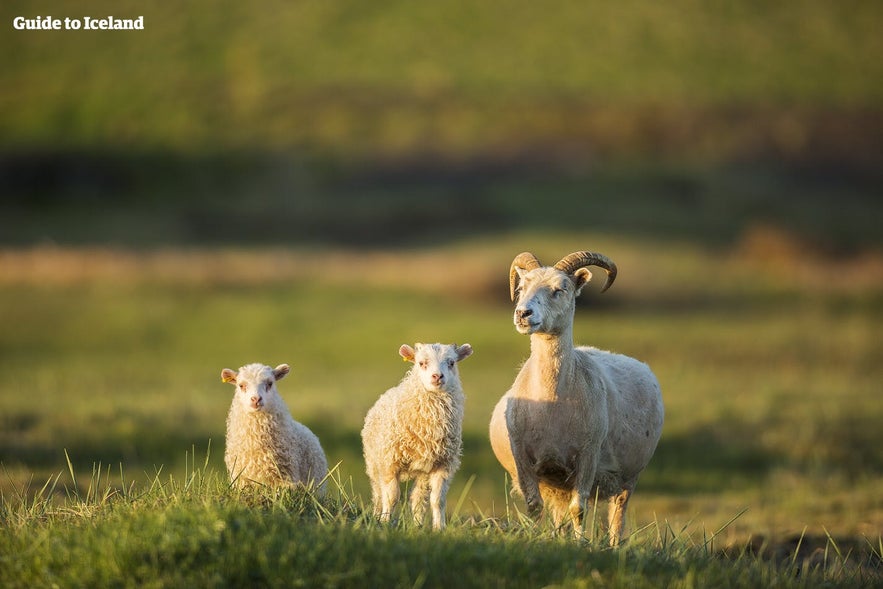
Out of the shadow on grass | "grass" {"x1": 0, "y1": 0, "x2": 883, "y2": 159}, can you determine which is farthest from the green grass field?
"grass" {"x1": 0, "y1": 0, "x2": 883, "y2": 159}

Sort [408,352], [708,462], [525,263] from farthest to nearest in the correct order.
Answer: [708,462] < [525,263] < [408,352]

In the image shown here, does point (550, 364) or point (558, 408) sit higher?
point (550, 364)

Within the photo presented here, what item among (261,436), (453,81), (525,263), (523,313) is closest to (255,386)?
(261,436)

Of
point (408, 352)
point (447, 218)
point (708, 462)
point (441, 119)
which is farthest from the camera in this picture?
point (441, 119)

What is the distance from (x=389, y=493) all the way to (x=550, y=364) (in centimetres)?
186

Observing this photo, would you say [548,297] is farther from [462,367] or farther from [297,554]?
[462,367]

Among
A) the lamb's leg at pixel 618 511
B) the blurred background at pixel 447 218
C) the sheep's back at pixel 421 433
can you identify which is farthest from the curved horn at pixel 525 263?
the blurred background at pixel 447 218

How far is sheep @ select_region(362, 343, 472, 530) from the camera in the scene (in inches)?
Answer: 360

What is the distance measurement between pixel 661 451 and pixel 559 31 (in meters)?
60.0

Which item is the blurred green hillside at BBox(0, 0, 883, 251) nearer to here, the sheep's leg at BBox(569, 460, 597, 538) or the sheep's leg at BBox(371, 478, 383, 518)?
the sheep's leg at BBox(569, 460, 597, 538)

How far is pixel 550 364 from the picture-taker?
9789mm

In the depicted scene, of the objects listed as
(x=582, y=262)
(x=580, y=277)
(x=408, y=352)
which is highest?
(x=582, y=262)

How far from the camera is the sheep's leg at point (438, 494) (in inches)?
345

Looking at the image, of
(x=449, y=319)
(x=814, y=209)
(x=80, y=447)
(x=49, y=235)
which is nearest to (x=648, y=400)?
(x=80, y=447)
